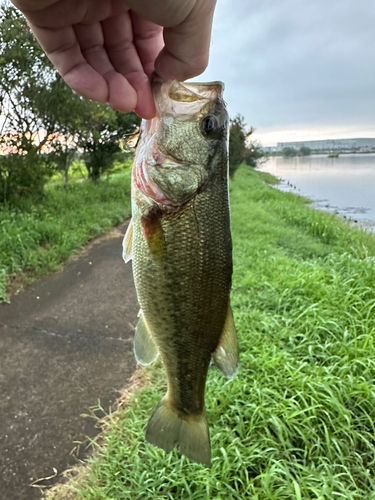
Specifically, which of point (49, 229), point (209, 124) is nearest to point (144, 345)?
point (209, 124)

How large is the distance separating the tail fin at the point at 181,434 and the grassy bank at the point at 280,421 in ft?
3.40

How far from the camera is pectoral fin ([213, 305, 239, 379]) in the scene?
160 centimetres

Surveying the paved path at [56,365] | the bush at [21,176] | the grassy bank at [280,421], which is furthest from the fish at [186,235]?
the bush at [21,176]

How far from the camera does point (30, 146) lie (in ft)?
29.9

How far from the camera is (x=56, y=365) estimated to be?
413 cm

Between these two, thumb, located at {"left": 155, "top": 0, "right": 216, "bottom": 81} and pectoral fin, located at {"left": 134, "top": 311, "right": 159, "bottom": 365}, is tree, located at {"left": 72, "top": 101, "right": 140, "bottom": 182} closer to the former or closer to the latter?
thumb, located at {"left": 155, "top": 0, "right": 216, "bottom": 81}

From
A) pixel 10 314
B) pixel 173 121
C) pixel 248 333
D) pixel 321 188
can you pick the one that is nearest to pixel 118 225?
pixel 10 314

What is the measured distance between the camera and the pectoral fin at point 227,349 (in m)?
1.60

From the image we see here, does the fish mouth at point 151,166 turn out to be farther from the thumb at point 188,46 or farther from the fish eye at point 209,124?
the thumb at point 188,46

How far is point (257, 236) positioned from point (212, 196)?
7.15m

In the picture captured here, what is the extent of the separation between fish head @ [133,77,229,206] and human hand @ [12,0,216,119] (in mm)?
75

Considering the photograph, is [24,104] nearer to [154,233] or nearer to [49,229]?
[49,229]

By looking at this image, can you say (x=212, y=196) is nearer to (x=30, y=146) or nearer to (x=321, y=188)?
(x=30, y=146)

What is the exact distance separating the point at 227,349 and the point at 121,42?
5.00 ft
